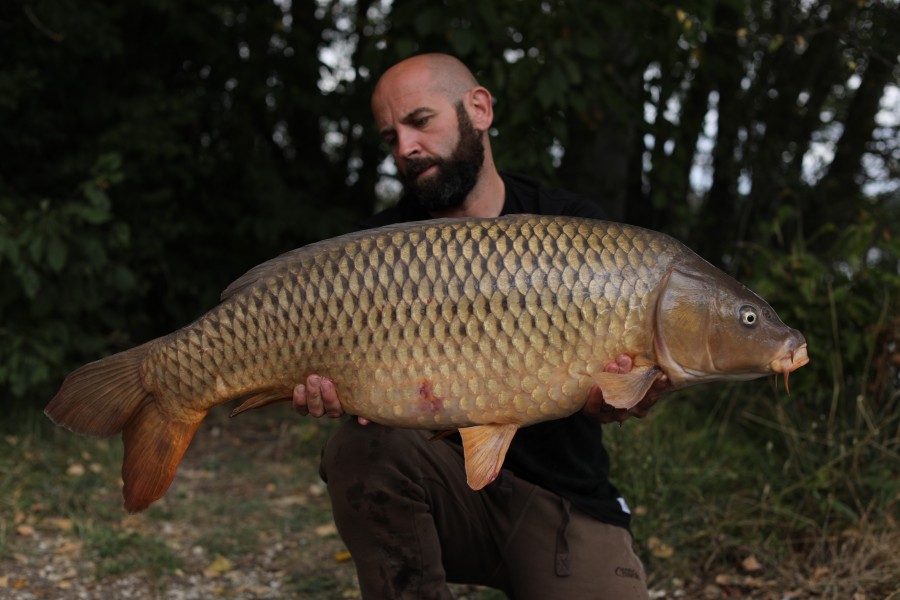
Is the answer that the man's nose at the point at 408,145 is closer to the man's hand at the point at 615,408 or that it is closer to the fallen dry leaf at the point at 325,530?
the man's hand at the point at 615,408

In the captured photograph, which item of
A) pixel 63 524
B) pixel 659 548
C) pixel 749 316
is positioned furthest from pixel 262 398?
pixel 63 524

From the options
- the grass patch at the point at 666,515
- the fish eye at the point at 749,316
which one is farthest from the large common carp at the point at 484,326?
the grass patch at the point at 666,515

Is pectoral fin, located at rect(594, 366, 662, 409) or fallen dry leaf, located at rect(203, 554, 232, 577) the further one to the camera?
fallen dry leaf, located at rect(203, 554, 232, 577)

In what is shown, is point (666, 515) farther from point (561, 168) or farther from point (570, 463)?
point (561, 168)

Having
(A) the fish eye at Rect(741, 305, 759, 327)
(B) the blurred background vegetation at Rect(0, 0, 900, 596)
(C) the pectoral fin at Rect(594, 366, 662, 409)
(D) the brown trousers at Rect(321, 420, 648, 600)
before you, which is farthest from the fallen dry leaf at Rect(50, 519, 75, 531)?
(A) the fish eye at Rect(741, 305, 759, 327)

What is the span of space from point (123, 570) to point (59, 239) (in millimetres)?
1113

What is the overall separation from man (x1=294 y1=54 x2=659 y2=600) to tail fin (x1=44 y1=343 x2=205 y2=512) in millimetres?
222

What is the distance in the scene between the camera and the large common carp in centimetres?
152

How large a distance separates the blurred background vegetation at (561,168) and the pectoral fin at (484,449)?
1037 millimetres

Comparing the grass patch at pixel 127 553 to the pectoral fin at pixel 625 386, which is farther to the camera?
the grass patch at pixel 127 553

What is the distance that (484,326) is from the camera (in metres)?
1.53

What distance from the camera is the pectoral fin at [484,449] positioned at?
156 cm

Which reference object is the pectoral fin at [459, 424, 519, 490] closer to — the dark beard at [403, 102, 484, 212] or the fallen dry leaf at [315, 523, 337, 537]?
the dark beard at [403, 102, 484, 212]

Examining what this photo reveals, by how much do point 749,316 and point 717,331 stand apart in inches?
2.0
